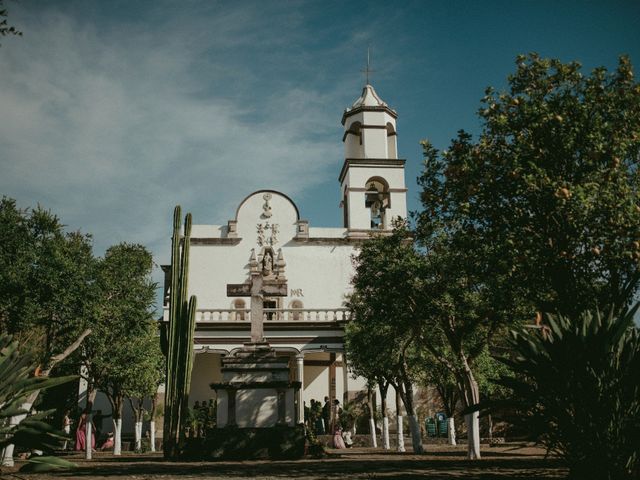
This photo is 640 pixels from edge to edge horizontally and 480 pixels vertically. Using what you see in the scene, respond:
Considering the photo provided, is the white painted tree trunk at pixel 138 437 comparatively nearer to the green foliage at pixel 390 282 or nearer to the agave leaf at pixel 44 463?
the green foliage at pixel 390 282

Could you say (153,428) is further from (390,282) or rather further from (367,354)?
(390,282)

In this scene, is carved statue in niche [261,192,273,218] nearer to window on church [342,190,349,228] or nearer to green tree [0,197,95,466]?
window on church [342,190,349,228]

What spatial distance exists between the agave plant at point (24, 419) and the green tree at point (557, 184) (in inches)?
324

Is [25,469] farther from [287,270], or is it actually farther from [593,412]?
[287,270]

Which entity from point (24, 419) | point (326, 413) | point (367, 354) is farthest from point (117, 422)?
point (24, 419)

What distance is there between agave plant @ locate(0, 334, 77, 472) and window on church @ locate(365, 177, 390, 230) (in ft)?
100

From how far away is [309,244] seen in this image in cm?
3594

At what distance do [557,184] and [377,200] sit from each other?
26.6 meters

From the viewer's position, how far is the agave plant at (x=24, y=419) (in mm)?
5535

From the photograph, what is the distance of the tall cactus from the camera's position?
16578 millimetres

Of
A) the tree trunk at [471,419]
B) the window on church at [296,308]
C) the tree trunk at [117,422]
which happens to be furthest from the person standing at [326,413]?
the tree trunk at [471,419]

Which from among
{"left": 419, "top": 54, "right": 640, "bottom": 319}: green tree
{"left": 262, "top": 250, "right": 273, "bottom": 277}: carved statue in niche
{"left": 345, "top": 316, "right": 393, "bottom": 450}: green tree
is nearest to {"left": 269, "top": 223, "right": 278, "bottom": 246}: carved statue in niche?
{"left": 262, "top": 250, "right": 273, "bottom": 277}: carved statue in niche

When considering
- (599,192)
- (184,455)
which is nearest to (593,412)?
(599,192)

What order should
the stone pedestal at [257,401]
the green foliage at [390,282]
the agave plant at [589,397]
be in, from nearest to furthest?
the agave plant at [589,397]
the stone pedestal at [257,401]
the green foliage at [390,282]
